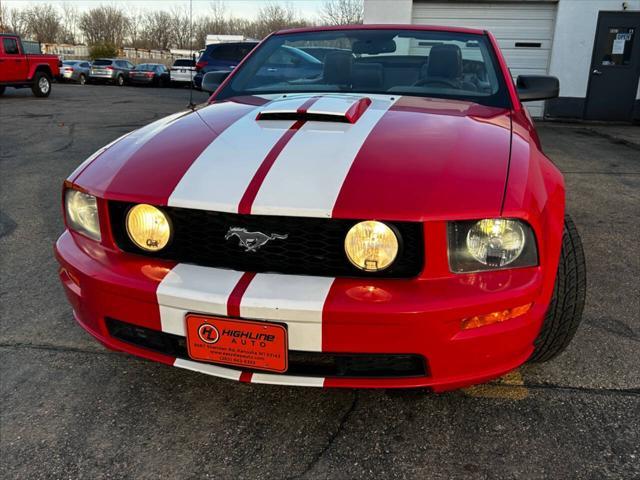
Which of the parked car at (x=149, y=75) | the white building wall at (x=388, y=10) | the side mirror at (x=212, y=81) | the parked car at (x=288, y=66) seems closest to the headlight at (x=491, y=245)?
the parked car at (x=288, y=66)

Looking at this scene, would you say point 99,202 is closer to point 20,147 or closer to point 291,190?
point 291,190

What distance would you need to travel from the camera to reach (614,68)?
11.1 meters

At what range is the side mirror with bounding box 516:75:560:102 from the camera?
289cm

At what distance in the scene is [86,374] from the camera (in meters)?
2.12

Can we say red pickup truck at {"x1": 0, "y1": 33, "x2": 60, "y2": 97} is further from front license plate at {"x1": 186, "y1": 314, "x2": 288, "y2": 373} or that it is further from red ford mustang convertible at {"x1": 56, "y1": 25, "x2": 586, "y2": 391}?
front license plate at {"x1": 186, "y1": 314, "x2": 288, "y2": 373}

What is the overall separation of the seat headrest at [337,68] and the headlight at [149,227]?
4.63 feet

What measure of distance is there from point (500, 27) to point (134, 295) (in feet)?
37.5

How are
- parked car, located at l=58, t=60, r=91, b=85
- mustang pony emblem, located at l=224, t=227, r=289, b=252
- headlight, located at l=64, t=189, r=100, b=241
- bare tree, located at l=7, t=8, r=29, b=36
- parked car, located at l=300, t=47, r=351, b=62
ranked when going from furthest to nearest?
1. bare tree, located at l=7, t=8, r=29, b=36
2. parked car, located at l=58, t=60, r=91, b=85
3. parked car, located at l=300, t=47, r=351, b=62
4. headlight, located at l=64, t=189, r=100, b=241
5. mustang pony emblem, located at l=224, t=227, r=289, b=252

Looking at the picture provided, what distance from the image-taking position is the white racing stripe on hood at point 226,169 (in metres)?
1.61

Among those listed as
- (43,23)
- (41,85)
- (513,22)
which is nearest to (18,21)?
(43,23)

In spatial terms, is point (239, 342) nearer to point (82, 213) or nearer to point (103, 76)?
point (82, 213)

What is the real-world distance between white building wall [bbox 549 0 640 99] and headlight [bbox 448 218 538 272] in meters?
11.0

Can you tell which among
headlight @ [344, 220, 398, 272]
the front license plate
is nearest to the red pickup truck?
the front license plate

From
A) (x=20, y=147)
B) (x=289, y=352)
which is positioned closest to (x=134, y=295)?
(x=289, y=352)
